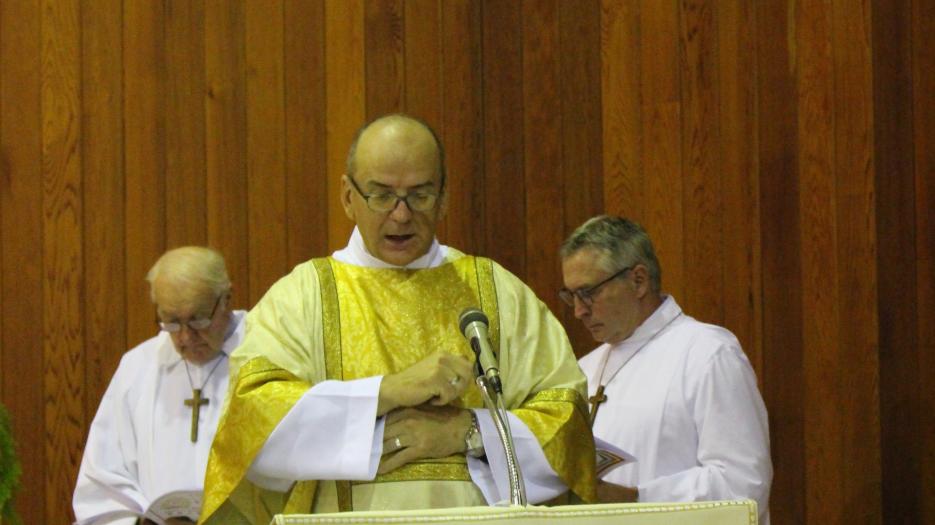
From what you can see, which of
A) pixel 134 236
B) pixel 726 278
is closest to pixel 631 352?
pixel 726 278

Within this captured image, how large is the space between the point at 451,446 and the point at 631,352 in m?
1.67

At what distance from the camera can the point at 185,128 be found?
6043 millimetres

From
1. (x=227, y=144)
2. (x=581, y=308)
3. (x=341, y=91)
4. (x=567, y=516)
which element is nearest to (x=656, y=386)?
(x=581, y=308)

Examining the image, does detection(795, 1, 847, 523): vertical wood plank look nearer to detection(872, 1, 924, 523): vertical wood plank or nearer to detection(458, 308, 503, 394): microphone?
detection(872, 1, 924, 523): vertical wood plank

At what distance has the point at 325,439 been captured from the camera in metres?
3.25

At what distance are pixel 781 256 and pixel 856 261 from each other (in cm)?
30

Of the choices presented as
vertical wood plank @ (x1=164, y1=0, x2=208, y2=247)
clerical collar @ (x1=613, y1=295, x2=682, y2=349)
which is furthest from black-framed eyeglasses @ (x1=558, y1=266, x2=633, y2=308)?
vertical wood plank @ (x1=164, y1=0, x2=208, y2=247)

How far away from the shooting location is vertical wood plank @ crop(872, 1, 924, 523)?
576cm

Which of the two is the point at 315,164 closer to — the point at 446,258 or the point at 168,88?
the point at 168,88

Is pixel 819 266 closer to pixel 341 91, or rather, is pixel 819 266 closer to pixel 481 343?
pixel 341 91

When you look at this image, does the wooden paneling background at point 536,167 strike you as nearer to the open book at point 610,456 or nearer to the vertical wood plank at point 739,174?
the vertical wood plank at point 739,174

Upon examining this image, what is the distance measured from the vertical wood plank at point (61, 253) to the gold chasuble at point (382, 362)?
265 centimetres

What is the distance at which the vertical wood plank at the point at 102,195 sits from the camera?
594 centimetres

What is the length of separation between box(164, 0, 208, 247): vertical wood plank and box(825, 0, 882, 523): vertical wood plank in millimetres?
2670
